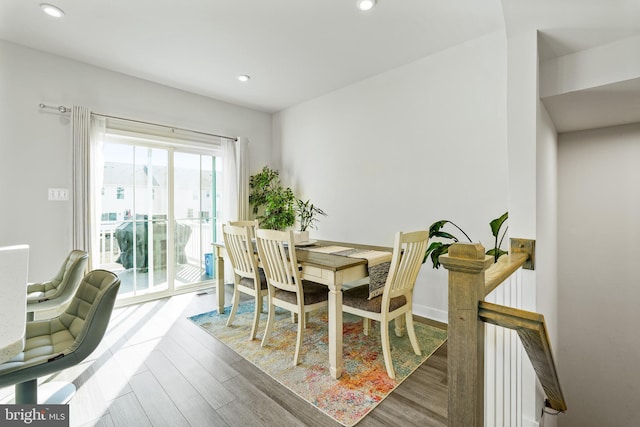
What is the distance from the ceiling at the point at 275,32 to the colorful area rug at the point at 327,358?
7.31 ft

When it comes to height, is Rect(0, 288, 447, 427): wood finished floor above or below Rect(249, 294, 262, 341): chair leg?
below

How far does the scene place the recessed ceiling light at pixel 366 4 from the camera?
6.97 feet

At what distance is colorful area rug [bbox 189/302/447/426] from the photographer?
5.69 feet

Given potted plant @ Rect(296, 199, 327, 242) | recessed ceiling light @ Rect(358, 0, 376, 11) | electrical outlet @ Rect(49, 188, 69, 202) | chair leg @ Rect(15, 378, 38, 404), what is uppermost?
recessed ceiling light @ Rect(358, 0, 376, 11)

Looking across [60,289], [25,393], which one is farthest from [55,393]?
[60,289]

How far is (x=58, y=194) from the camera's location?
2857 millimetres

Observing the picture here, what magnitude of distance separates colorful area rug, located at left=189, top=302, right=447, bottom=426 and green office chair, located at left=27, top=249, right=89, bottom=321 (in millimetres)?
1154

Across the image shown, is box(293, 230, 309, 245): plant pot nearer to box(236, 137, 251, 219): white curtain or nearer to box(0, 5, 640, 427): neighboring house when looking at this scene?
box(0, 5, 640, 427): neighboring house

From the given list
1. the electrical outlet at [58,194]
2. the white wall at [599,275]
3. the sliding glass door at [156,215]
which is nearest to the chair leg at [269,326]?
the sliding glass door at [156,215]

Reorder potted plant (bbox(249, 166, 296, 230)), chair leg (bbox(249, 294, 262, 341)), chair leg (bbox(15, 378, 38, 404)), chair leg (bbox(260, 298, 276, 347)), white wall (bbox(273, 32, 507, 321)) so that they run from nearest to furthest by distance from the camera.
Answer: chair leg (bbox(15, 378, 38, 404)) < chair leg (bbox(260, 298, 276, 347)) < chair leg (bbox(249, 294, 262, 341)) < white wall (bbox(273, 32, 507, 321)) < potted plant (bbox(249, 166, 296, 230))

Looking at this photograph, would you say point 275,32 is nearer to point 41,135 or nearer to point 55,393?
point 41,135

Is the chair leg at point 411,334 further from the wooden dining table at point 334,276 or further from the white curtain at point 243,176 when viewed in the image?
the white curtain at point 243,176

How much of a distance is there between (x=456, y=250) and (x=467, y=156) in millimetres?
2207

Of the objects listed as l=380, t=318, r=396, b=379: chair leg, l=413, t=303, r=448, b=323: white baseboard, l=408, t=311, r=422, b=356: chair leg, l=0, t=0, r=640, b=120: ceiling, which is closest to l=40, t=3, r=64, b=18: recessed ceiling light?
l=0, t=0, r=640, b=120: ceiling
